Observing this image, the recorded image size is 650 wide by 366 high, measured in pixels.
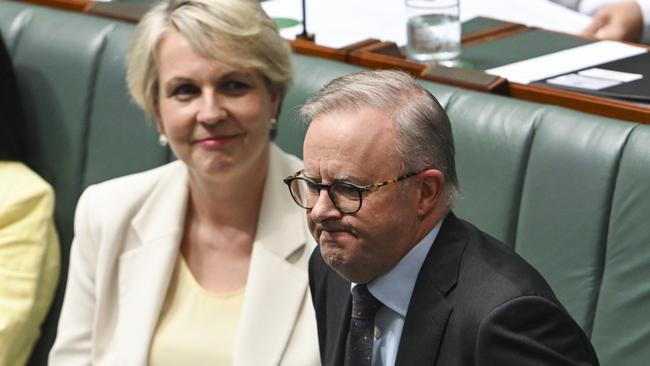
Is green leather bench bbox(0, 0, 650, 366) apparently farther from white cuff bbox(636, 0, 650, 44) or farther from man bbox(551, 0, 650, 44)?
white cuff bbox(636, 0, 650, 44)

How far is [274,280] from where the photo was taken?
7.29 ft

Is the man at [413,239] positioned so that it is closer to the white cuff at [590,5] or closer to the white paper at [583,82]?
the white paper at [583,82]

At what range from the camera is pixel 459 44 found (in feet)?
8.70

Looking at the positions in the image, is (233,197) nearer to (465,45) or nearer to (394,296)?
(465,45)

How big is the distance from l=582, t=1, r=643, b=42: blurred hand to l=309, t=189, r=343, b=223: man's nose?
169cm

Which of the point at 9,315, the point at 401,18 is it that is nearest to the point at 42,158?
the point at 9,315

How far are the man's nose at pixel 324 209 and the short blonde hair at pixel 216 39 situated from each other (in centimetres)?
79

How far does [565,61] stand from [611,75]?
147 mm

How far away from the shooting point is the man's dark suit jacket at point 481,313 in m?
1.40

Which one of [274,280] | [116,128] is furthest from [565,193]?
[116,128]

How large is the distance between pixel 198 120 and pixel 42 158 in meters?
0.71

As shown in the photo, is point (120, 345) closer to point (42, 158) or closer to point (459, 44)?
point (42, 158)

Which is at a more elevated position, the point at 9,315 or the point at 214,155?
the point at 214,155

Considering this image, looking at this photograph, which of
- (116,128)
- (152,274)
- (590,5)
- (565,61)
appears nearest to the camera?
(152,274)
